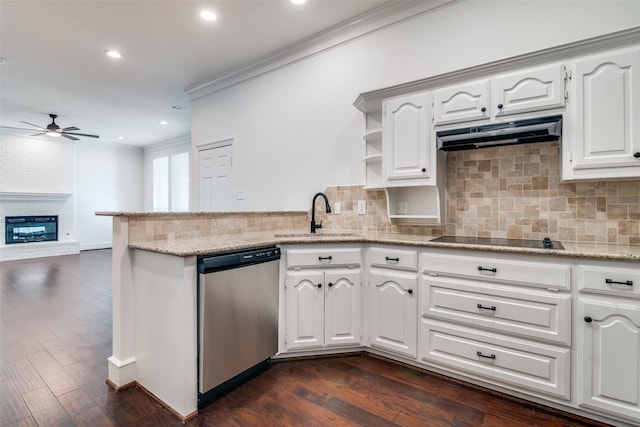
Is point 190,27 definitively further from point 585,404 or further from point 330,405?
point 585,404

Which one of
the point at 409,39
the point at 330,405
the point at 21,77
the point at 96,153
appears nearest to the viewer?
Result: the point at 330,405

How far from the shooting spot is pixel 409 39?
279 centimetres

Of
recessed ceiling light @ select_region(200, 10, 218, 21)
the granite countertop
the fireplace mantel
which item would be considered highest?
recessed ceiling light @ select_region(200, 10, 218, 21)

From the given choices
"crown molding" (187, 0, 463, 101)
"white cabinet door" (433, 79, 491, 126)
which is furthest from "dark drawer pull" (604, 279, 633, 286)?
"crown molding" (187, 0, 463, 101)

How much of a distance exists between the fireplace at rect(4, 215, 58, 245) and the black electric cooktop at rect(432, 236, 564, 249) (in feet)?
29.2

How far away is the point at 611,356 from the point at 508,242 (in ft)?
2.58

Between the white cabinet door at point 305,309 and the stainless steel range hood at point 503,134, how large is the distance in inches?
55.2

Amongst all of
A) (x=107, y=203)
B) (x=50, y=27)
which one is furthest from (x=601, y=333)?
(x=107, y=203)

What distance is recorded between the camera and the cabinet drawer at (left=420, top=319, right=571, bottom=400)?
1.77 metres

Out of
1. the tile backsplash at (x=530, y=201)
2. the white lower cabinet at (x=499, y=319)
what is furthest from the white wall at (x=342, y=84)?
the white lower cabinet at (x=499, y=319)

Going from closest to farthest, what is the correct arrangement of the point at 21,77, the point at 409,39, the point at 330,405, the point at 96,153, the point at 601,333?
1. the point at 601,333
2. the point at 330,405
3. the point at 409,39
4. the point at 21,77
5. the point at 96,153

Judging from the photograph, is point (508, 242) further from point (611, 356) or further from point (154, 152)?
point (154, 152)

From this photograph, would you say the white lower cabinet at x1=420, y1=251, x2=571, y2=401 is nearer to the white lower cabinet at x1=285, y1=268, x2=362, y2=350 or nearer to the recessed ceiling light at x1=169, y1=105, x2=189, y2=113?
the white lower cabinet at x1=285, y1=268, x2=362, y2=350

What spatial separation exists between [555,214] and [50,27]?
4917 millimetres
